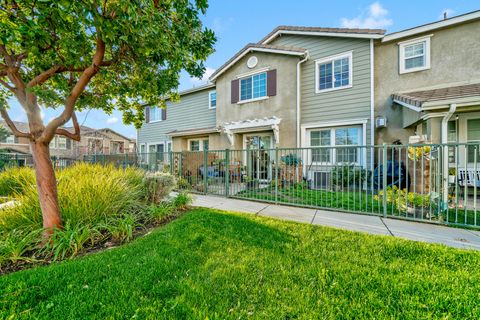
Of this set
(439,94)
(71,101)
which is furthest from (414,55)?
(71,101)

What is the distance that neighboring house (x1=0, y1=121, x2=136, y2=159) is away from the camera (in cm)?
2397

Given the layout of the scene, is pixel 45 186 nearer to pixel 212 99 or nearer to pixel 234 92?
pixel 234 92

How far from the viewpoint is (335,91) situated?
8.90m

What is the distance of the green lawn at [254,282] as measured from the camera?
1.83m

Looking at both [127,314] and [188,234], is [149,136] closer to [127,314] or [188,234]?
[188,234]

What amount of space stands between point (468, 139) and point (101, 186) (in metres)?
A: 11.2

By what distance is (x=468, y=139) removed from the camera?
23.3 ft

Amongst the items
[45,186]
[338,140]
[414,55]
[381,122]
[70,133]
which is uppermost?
[414,55]

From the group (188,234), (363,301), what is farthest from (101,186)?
(363,301)

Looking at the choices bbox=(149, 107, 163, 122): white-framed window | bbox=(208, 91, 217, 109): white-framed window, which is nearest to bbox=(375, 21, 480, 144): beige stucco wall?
bbox=(208, 91, 217, 109): white-framed window

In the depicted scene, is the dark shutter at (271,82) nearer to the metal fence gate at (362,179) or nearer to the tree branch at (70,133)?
the metal fence gate at (362,179)

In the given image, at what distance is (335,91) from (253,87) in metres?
3.96

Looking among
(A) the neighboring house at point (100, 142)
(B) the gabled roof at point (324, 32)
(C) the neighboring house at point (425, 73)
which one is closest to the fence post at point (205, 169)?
(C) the neighboring house at point (425, 73)

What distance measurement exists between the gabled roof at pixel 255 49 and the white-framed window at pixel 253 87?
1.11 m
